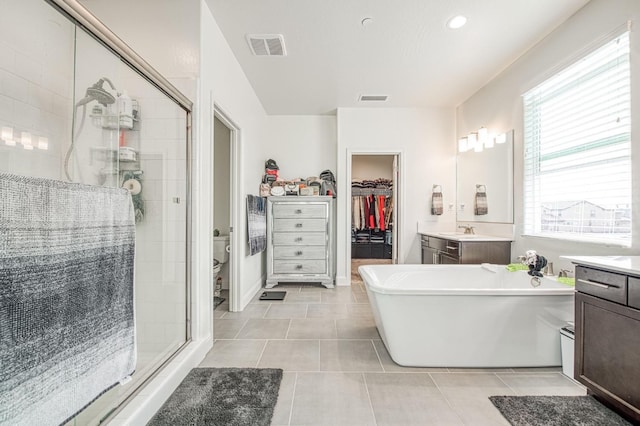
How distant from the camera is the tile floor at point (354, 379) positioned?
5.34 feet

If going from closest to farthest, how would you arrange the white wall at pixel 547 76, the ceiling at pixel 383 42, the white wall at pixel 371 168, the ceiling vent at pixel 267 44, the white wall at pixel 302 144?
1. the white wall at pixel 547 76
2. the ceiling at pixel 383 42
3. the ceiling vent at pixel 267 44
4. the white wall at pixel 302 144
5. the white wall at pixel 371 168

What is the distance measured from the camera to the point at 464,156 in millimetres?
4305

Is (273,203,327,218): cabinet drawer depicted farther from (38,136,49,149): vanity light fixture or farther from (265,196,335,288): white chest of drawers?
(38,136,49,149): vanity light fixture

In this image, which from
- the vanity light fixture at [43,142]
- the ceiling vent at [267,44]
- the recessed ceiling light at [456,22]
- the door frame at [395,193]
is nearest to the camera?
the vanity light fixture at [43,142]

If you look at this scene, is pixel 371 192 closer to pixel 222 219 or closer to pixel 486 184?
pixel 486 184

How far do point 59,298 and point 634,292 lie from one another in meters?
2.42

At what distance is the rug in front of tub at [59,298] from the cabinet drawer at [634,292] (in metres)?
2.36

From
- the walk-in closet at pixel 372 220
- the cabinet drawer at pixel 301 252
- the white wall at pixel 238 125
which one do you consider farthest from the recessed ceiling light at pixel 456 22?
the walk-in closet at pixel 372 220

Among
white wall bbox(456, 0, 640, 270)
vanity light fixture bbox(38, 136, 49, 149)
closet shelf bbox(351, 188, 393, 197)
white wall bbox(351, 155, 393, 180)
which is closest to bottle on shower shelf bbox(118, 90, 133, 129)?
vanity light fixture bbox(38, 136, 49, 149)

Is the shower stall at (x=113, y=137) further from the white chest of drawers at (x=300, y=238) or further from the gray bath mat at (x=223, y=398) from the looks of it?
the white chest of drawers at (x=300, y=238)

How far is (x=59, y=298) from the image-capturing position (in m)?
1.01

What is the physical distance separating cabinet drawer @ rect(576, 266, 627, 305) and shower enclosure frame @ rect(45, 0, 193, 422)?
100 inches

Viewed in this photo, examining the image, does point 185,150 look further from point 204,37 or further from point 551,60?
point 551,60

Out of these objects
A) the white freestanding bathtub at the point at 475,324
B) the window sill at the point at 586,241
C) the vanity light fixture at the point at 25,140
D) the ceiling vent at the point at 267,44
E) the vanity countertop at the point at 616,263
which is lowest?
the white freestanding bathtub at the point at 475,324
